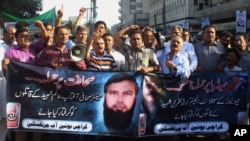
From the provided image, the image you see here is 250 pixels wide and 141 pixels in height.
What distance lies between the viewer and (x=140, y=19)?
404ft

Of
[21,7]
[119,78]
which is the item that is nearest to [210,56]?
[119,78]

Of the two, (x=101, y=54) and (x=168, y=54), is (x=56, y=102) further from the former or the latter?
(x=168, y=54)

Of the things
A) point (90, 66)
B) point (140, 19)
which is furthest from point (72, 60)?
point (140, 19)

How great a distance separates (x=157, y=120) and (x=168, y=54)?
1053 millimetres

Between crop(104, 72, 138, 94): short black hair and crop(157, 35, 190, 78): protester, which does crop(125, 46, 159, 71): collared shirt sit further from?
crop(104, 72, 138, 94): short black hair

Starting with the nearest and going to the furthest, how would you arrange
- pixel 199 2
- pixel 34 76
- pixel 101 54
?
pixel 34 76 < pixel 101 54 < pixel 199 2

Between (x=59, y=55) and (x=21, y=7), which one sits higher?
(x=21, y=7)

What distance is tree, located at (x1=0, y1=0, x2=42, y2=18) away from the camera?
1820 inches

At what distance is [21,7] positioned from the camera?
51.3 meters

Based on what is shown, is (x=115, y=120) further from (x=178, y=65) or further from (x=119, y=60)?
(x=178, y=65)

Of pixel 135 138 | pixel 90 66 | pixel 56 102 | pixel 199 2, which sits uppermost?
pixel 199 2

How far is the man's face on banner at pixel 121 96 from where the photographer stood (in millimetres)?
6668

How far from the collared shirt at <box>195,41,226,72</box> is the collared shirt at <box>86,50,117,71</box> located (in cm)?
145

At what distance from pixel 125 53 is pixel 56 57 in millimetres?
1138
